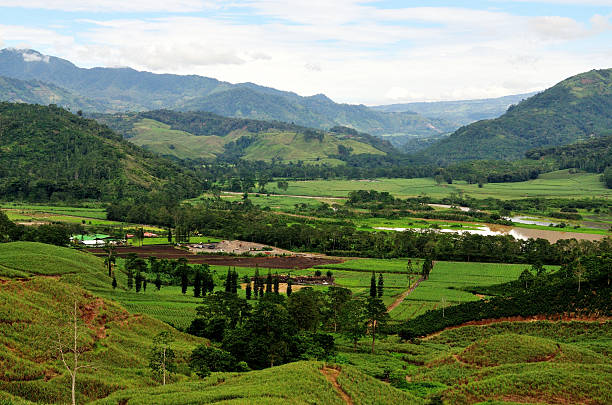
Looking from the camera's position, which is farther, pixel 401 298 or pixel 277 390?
pixel 401 298

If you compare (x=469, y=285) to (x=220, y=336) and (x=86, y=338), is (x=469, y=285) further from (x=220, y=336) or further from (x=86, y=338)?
(x=86, y=338)

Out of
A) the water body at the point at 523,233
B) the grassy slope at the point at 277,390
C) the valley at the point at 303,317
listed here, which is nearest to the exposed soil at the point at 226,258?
the valley at the point at 303,317

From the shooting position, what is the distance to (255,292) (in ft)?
265

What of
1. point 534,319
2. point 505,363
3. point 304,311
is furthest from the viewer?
point 534,319

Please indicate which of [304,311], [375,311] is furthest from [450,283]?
[304,311]

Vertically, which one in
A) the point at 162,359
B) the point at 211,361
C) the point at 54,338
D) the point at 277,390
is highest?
the point at 277,390

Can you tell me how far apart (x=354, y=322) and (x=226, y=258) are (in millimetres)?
59447

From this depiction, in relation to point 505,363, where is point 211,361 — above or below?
above

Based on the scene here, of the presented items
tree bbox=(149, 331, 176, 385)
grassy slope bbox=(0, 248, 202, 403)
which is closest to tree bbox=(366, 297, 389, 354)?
grassy slope bbox=(0, 248, 202, 403)

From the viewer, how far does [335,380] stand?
3891 centimetres

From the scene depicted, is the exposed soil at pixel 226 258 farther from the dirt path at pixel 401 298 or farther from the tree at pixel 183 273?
the dirt path at pixel 401 298

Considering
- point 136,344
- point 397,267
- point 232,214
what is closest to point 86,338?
point 136,344

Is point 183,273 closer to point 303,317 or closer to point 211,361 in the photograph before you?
point 303,317

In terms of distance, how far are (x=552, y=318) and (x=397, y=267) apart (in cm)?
4399
